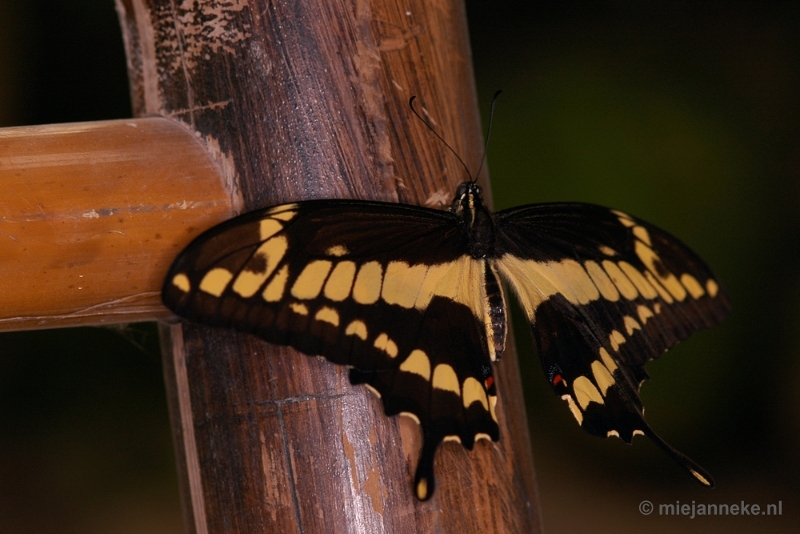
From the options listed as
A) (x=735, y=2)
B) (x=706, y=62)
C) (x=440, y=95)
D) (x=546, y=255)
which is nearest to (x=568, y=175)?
(x=706, y=62)

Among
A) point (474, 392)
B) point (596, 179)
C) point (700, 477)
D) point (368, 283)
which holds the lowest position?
point (700, 477)

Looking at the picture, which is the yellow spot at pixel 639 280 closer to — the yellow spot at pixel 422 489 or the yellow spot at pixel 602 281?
the yellow spot at pixel 602 281

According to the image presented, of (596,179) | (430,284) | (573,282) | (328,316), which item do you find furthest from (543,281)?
(596,179)

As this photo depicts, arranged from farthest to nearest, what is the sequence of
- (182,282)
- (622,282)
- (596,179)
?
(596,179), (622,282), (182,282)

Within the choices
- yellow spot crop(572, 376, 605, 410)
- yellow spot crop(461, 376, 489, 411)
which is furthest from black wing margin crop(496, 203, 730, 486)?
yellow spot crop(461, 376, 489, 411)

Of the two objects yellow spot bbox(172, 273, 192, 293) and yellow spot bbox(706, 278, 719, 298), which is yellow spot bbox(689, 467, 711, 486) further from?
yellow spot bbox(172, 273, 192, 293)

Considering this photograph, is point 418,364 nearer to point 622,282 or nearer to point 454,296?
point 454,296

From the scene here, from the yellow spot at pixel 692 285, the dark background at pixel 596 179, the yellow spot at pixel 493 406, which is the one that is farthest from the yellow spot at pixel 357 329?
the dark background at pixel 596 179
